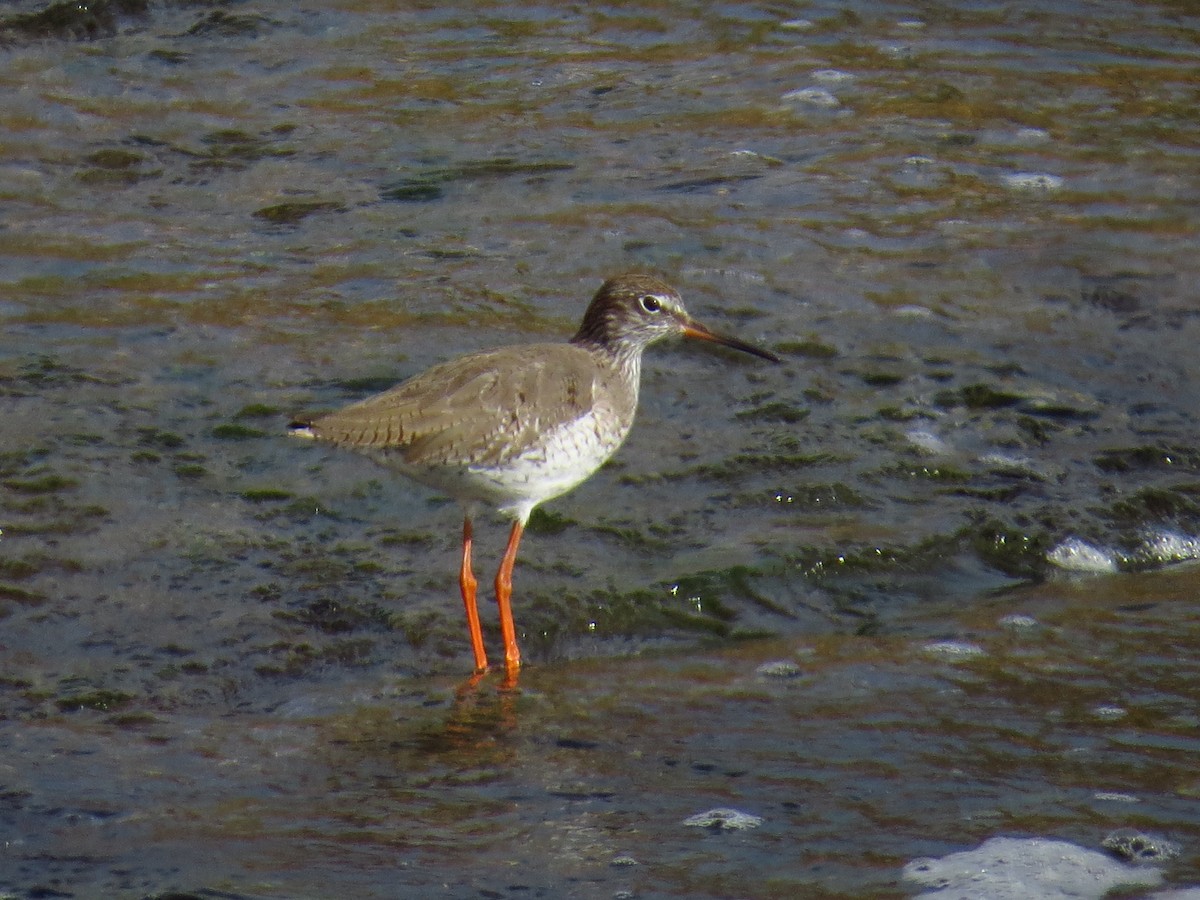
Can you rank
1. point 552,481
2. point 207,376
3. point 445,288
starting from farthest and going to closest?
point 445,288
point 207,376
point 552,481

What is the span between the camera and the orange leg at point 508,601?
6.98 metres

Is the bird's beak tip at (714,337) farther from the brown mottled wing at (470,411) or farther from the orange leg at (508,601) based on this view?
the orange leg at (508,601)

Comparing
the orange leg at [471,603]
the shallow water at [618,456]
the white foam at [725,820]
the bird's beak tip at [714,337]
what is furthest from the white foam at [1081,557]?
the white foam at [725,820]

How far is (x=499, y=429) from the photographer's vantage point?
674 centimetres

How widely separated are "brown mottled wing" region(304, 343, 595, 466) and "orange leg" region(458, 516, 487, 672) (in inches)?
26.8

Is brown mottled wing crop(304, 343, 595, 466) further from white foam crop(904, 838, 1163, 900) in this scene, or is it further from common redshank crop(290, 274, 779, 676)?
white foam crop(904, 838, 1163, 900)

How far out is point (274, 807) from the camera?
543cm

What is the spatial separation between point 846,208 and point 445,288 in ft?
8.82

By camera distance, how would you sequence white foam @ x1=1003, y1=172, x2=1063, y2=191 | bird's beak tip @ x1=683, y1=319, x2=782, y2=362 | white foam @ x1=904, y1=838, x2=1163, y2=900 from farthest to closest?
white foam @ x1=1003, y1=172, x2=1063, y2=191
bird's beak tip @ x1=683, y1=319, x2=782, y2=362
white foam @ x1=904, y1=838, x2=1163, y2=900

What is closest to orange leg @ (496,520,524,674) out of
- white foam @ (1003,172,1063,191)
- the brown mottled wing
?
the brown mottled wing

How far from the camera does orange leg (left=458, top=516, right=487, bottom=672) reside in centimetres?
695

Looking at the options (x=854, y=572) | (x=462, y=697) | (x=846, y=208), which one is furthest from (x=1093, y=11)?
(x=462, y=697)

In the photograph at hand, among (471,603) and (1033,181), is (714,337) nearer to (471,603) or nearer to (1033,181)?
(471,603)

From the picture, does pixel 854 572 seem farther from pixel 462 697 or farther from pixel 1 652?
pixel 1 652
